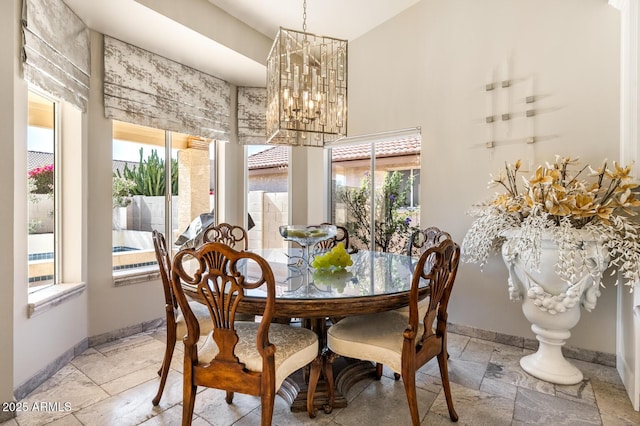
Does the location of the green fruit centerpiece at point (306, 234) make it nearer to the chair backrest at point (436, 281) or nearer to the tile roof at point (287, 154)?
the chair backrest at point (436, 281)

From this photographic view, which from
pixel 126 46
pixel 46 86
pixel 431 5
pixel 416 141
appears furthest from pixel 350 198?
pixel 46 86

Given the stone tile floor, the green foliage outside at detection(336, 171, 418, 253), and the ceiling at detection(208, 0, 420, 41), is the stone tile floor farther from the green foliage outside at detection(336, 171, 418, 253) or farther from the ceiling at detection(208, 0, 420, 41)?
the ceiling at detection(208, 0, 420, 41)

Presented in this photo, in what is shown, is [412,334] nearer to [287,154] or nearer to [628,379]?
[628,379]

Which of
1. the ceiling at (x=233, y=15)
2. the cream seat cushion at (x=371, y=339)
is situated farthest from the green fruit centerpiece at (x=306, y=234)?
the ceiling at (x=233, y=15)

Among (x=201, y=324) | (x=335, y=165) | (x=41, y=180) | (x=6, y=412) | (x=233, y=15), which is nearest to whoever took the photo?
(x=6, y=412)

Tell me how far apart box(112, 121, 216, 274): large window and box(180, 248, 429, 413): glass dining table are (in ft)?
5.03

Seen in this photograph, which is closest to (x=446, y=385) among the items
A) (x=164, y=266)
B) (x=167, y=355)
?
(x=167, y=355)

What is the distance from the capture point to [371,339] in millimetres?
1814

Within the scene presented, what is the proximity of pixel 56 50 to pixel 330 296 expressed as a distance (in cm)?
251

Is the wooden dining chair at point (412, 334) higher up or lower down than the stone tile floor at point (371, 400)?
higher up

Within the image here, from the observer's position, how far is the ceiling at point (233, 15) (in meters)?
2.64

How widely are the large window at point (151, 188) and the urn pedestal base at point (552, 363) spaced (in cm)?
337

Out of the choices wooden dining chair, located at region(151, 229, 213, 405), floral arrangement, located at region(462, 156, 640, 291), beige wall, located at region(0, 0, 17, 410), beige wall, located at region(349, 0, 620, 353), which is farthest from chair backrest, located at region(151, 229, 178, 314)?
beige wall, located at region(349, 0, 620, 353)

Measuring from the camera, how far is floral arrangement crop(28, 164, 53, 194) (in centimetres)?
250
